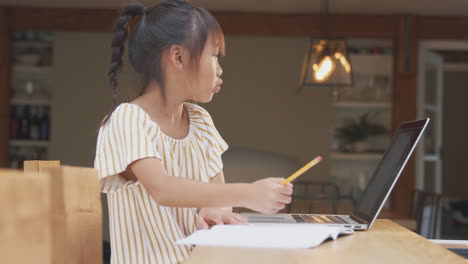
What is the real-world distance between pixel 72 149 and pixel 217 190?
463 cm

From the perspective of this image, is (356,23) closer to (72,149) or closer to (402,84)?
(402,84)

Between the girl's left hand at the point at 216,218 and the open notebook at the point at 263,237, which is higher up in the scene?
the open notebook at the point at 263,237

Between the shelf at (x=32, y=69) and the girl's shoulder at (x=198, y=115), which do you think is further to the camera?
the shelf at (x=32, y=69)

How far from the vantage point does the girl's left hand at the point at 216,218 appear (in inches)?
46.5

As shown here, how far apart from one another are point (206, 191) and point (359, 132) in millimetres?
4636

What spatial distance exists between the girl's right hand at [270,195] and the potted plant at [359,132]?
466 cm

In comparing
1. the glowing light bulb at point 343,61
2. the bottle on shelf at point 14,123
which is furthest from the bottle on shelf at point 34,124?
the glowing light bulb at point 343,61

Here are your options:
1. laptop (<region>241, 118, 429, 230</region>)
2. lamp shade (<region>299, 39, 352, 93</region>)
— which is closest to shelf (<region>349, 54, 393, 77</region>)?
lamp shade (<region>299, 39, 352, 93</region>)

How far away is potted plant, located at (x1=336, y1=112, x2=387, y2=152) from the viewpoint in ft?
18.2

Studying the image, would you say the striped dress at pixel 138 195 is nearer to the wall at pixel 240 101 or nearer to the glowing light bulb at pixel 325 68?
the glowing light bulb at pixel 325 68

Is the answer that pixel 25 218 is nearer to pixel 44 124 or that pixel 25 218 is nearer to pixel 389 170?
pixel 389 170

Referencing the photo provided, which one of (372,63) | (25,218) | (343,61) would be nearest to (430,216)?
(343,61)

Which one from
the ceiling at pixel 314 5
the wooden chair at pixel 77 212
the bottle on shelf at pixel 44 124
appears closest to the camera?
the wooden chair at pixel 77 212

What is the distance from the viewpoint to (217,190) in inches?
40.4
